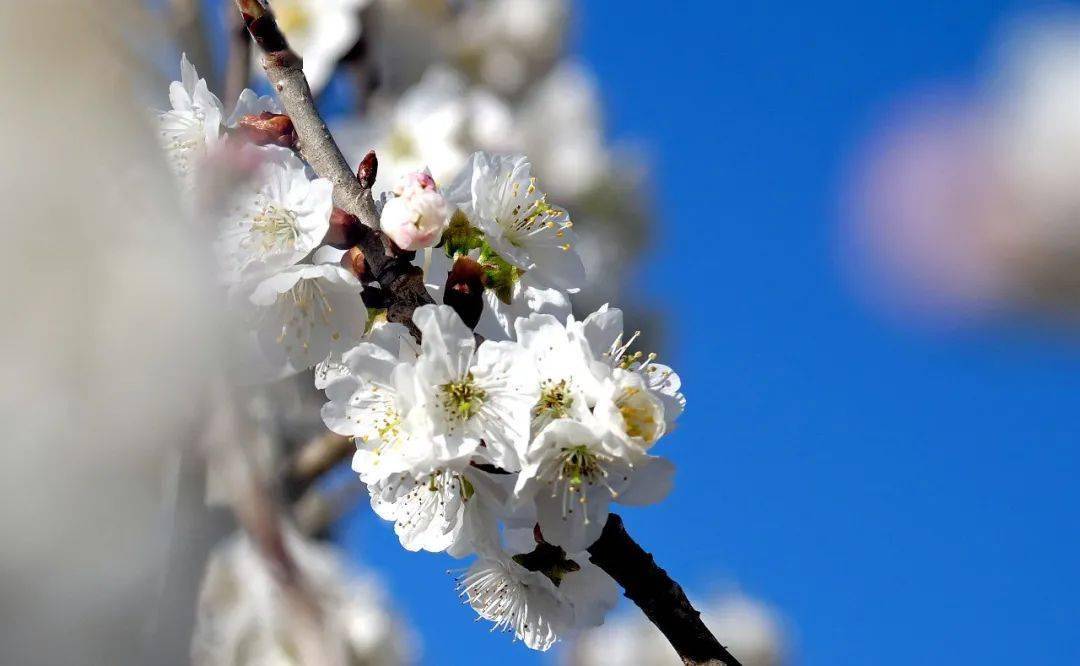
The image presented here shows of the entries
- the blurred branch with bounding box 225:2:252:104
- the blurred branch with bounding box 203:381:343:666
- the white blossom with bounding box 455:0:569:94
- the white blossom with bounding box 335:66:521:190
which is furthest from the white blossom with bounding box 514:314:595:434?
the white blossom with bounding box 455:0:569:94

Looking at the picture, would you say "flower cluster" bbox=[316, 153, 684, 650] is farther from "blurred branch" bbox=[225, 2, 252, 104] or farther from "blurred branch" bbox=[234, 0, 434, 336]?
"blurred branch" bbox=[225, 2, 252, 104]

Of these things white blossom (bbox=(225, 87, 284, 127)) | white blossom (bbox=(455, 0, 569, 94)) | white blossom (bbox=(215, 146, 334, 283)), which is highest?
white blossom (bbox=(455, 0, 569, 94))

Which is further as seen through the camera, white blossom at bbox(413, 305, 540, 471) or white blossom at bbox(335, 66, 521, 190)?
white blossom at bbox(335, 66, 521, 190)

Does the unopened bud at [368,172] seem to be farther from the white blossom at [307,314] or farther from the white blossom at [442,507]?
the white blossom at [442,507]

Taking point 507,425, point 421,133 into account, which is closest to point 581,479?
point 507,425

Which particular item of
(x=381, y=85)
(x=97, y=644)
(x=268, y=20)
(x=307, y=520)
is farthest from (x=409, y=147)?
(x=97, y=644)
